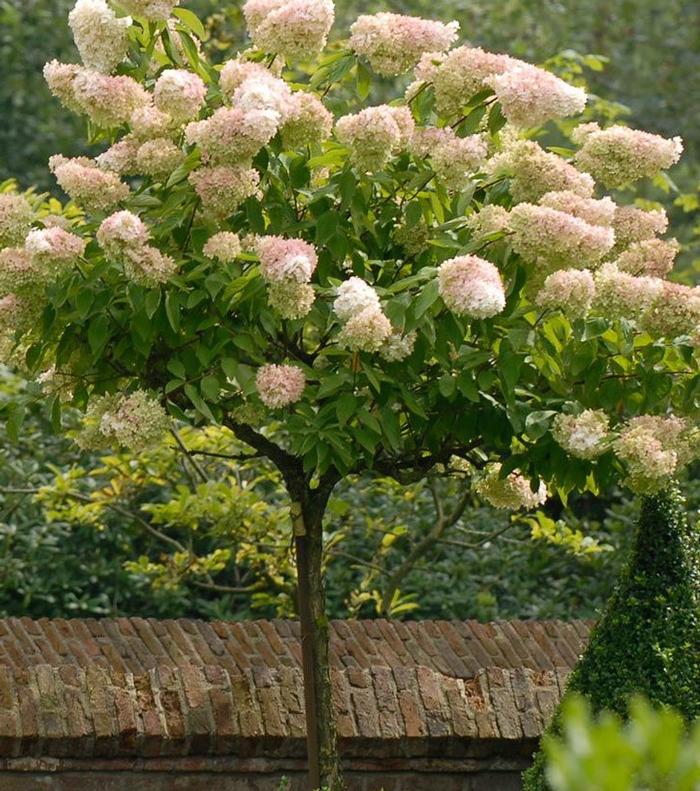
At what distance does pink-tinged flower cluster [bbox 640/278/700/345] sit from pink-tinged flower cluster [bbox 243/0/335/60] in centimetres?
123

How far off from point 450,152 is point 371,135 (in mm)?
276

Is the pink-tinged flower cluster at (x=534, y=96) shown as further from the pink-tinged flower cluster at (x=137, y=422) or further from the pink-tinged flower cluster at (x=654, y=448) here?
the pink-tinged flower cluster at (x=137, y=422)

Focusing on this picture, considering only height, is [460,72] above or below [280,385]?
above

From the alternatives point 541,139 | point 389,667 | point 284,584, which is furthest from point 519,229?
point 541,139

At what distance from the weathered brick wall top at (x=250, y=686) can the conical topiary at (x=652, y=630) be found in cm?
78

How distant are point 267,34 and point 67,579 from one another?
473cm

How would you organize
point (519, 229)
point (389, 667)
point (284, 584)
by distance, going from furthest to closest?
point (284, 584), point (389, 667), point (519, 229)

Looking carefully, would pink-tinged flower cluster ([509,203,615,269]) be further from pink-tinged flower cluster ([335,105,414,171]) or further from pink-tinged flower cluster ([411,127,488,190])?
pink-tinged flower cluster ([335,105,414,171])

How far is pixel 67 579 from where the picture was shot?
8.38 meters

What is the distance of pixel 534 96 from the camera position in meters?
4.21

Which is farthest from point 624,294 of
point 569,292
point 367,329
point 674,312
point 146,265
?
point 146,265

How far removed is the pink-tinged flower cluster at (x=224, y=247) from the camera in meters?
4.26

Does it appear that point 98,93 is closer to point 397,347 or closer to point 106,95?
point 106,95

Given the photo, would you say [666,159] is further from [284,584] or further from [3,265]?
[284,584]
